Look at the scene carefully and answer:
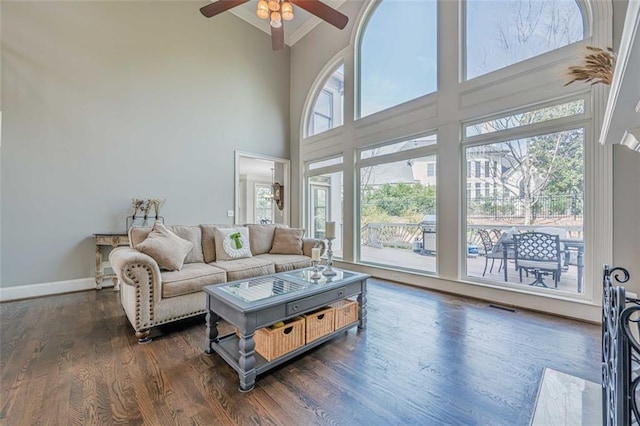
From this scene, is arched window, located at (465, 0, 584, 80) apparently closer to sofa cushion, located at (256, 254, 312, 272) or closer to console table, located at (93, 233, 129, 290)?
sofa cushion, located at (256, 254, 312, 272)

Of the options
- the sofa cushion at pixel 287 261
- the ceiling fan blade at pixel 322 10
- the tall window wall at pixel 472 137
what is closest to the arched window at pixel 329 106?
the tall window wall at pixel 472 137

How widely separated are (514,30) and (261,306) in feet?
14.0

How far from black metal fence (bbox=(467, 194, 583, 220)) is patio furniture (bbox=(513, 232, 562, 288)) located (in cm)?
24

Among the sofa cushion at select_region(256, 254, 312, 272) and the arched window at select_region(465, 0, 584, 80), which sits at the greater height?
the arched window at select_region(465, 0, 584, 80)

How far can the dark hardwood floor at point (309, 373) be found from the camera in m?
1.52

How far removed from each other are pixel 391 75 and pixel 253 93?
2.87 meters

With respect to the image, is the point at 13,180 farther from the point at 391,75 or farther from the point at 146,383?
the point at 391,75

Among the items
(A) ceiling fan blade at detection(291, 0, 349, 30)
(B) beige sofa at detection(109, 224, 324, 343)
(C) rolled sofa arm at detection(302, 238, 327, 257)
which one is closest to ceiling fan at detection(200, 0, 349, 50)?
(A) ceiling fan blade at detection(291, 0, 349, 30)

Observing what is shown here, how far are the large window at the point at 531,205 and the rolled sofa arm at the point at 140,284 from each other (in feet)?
12.2

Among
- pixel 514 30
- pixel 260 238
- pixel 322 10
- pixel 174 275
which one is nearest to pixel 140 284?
pixel 174 275

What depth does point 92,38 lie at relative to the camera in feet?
13.1

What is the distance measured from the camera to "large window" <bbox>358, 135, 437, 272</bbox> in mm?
4160

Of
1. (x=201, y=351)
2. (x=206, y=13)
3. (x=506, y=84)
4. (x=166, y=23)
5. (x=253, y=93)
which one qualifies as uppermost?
(x=166, y=23)

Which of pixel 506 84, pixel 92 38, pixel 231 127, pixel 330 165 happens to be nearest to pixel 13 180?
pixel 92 38
